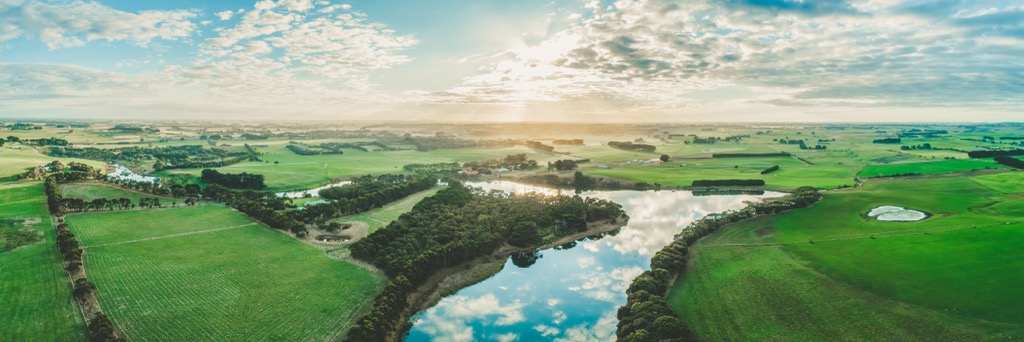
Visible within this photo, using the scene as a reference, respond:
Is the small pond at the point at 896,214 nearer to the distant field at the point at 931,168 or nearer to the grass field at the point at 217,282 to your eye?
the distant field at the point at 931,168

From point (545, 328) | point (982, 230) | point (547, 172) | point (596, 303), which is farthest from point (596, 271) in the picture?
point (547, 172)

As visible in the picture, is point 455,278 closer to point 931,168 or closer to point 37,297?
point 37,297

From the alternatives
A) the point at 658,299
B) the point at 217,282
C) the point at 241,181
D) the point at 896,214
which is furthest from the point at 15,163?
the point at 896,214

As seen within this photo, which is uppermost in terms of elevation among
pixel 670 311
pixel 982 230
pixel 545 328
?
pixel 982 230

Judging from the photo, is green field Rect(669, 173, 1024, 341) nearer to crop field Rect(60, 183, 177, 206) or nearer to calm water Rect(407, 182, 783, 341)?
calm water Rect(407, 182, 783, 341)

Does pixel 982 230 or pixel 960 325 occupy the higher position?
pixel 982 230

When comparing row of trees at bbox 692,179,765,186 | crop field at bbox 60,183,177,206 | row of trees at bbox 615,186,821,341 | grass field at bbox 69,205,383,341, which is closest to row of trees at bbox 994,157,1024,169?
row of trees at bbox 692,179,765,186

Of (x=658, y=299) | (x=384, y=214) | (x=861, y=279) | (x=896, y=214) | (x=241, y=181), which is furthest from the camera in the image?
(x=241, y=181)

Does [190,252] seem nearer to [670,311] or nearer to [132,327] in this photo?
[132,327]
